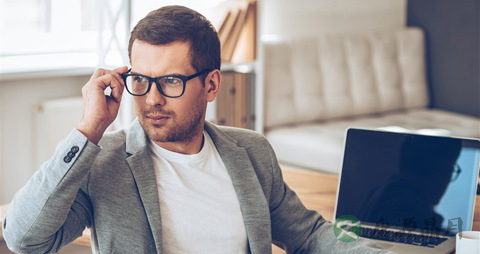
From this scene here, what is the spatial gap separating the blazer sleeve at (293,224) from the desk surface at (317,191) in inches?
11.6

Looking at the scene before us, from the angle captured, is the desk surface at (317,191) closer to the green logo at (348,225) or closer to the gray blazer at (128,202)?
the green logo at (348,225)

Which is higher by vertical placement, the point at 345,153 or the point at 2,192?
the point at 345,153

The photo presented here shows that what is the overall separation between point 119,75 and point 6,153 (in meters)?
2.36

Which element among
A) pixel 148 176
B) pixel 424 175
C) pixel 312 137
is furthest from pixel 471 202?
pixel 312 137

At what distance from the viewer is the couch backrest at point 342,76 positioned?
417cm

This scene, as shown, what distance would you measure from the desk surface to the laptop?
125 mm

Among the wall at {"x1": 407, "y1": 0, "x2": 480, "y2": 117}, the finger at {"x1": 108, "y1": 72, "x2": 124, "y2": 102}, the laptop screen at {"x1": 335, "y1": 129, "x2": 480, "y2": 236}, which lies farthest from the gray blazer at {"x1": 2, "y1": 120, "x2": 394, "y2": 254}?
the wall at {"x1": 407, "y1": 0, "x2": 480, "y2": 117}

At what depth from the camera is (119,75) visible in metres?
1.43

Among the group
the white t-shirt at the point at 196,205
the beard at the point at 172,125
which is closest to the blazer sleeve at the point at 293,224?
the white t-shirt at the point at 196,205

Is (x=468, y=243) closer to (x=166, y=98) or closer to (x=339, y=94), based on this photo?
(x=166, y=98)

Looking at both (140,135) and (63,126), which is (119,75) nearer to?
(140,135)

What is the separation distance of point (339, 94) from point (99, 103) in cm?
320

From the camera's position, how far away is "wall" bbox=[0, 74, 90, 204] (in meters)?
3.54

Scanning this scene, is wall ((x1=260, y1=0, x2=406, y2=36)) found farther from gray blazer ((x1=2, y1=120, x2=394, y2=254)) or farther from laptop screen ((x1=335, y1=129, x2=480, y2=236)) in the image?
gray blazer ((x1=2, y1=120, x2=394, y2=254))
